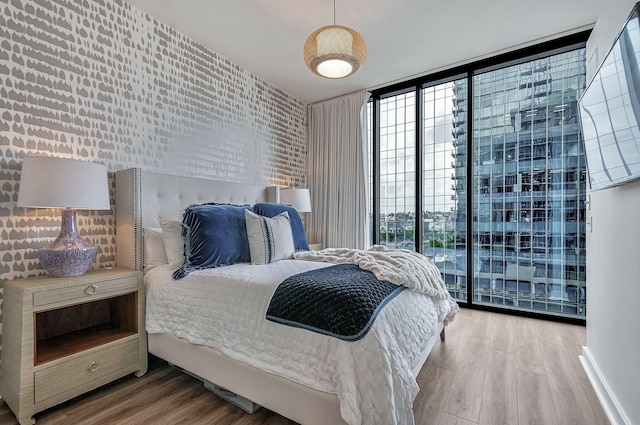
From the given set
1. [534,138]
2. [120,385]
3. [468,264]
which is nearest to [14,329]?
[120,385]

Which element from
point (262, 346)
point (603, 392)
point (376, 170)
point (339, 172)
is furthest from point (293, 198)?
point (603, 392)

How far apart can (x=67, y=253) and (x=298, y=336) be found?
1.48 metres

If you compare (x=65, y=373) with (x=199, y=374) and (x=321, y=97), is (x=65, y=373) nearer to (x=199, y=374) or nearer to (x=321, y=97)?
(x=199, y=374)

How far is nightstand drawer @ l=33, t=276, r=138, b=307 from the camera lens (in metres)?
1.65

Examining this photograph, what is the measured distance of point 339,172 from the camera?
13.9 feet

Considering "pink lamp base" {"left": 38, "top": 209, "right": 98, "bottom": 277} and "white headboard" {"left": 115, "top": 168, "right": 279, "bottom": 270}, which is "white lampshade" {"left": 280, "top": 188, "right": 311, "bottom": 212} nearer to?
"white headboard" {"left": 115, "top": 168, "right": 279, "bottom": 270}

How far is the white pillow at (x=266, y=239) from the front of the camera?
2348mm

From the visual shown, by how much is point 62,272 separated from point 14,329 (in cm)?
34

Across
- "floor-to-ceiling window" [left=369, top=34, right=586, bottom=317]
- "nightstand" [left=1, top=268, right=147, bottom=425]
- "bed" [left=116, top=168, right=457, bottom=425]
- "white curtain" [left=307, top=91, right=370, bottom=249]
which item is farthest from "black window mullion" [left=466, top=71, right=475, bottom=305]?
"nightstand" [left=1, top=268, right=147, bottom=425]

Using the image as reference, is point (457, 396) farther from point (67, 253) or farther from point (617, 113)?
point (67, 253)

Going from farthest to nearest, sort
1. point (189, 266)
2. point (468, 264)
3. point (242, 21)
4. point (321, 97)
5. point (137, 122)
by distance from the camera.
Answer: point (321, 97)
point (468, 264)
point (242, 21)
point (137, 122)
point (189, 266)

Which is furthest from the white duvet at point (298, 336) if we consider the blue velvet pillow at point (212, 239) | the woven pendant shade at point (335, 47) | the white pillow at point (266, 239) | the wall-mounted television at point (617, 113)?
the woven pendant shade at point (335, 47)

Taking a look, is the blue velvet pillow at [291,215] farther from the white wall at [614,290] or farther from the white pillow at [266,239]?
the white wall at [614,290]

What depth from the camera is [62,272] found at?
1829 millimetres
